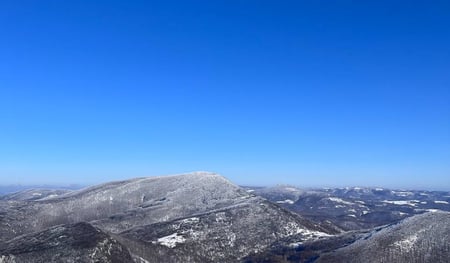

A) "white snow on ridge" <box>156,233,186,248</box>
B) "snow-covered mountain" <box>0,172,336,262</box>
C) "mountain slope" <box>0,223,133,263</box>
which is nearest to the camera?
"mountain slope" <box>0,223,133,263</box>

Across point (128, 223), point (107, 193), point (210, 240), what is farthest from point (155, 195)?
point (210, 240)

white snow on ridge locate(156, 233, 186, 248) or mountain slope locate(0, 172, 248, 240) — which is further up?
mountain slope locate(0, 172, 248, 240)

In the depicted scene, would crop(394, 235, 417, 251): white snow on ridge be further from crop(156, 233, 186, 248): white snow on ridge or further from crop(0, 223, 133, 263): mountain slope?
crop(0, 223, 133, 263): mountain slope

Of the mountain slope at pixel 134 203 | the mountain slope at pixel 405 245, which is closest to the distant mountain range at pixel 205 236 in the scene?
the mountain slope at pixel 405 245

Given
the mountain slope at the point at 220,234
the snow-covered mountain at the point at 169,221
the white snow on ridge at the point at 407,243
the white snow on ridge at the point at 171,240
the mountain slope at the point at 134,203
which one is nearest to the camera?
the white snow on ridge at the point at 407,243

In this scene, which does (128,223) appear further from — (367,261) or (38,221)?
(367,261)

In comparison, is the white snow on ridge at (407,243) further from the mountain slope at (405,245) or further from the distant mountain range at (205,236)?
the distant mountain range at (205,236)

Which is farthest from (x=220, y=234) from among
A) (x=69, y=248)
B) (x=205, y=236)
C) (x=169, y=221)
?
(x=69, y=248)

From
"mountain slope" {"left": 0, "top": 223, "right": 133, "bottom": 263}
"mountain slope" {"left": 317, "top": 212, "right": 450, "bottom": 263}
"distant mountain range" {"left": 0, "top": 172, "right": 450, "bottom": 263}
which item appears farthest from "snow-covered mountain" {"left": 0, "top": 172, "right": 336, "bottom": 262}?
"mountain slope" {"left": 317, "top": 212, "right": 450, "bottom": 263}

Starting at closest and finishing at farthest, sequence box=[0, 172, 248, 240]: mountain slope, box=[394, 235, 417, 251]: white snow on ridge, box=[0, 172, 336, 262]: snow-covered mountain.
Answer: box=[394, 235, 417, 251]: white snow on ridge
box=[0, 172, 336, 262]: snow-covered mountain
box=[0, 172, 248, 240]: mountain slope
